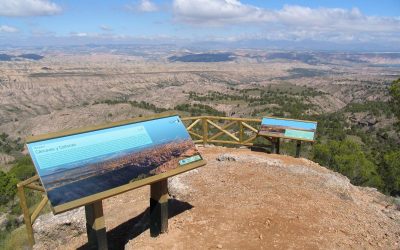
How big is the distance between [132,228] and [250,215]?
131 inches

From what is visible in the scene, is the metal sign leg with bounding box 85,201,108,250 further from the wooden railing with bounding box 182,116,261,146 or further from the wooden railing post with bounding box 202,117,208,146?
the wooden railing post with bounding box 202,117,208,146

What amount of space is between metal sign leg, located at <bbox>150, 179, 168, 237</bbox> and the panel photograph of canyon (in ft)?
2.22

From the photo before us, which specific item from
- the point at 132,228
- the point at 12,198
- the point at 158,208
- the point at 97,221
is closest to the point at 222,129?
the point at 132,228

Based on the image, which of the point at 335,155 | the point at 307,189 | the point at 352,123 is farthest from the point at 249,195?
the point at 352,123

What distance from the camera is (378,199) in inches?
561

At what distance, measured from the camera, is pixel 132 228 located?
1066 cm

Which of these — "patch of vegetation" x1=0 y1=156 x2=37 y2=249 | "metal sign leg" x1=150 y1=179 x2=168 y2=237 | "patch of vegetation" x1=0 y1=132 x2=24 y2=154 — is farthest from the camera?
"patch of vegetation" x1=0 y1=132 x2=24 y2=154

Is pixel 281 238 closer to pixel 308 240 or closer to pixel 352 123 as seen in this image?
pixel 308 240

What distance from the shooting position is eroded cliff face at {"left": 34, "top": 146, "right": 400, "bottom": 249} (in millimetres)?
9305

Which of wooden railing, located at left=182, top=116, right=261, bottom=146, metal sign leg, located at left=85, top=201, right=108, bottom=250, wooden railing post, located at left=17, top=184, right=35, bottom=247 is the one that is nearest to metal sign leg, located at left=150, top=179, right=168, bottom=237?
metal sign leg, located at left=85, top=201, right=108, bottom=250

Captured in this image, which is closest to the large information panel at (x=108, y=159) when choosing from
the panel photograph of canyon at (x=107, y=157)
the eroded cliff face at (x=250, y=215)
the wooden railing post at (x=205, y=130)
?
the panel photograph of canyon at (x=107, y=157)

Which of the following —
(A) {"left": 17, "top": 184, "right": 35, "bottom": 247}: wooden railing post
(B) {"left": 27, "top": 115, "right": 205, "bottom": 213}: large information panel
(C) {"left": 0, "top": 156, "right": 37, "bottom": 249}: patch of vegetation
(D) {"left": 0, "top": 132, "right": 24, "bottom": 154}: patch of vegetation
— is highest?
(B) {"left": 27, "top": 115, "right": 205, "bottom": 213}: large information panel

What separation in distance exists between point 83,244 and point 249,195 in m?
5.11

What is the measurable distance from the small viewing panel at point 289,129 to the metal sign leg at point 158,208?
26.9 feet
